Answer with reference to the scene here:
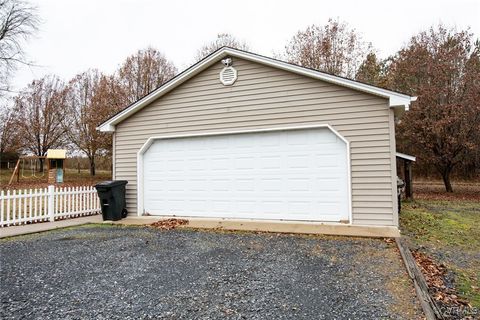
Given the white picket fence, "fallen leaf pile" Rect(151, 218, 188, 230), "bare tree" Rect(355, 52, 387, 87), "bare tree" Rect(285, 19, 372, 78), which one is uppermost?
"bare tree" Rect(285, 19, 372, 78)

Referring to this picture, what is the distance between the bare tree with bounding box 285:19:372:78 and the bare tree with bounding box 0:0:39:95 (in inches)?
661

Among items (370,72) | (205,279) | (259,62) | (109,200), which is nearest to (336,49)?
(370,72)

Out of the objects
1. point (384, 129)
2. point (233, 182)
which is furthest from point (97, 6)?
point (384, 129)

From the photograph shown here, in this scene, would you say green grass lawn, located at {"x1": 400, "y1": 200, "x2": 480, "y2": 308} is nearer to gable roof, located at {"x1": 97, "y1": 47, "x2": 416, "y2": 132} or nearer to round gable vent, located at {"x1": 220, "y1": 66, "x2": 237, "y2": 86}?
gable roof, located at {"x1": 97, "y1": 47, "x2": 416, "y2": 132}

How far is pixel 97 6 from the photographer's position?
13.2m

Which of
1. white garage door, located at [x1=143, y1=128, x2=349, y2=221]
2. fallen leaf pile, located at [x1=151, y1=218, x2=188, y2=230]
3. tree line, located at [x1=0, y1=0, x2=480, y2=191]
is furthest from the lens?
tree line, located at [x1=0, y1=0, x2=480, y2=191]

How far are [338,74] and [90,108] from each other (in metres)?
16.6

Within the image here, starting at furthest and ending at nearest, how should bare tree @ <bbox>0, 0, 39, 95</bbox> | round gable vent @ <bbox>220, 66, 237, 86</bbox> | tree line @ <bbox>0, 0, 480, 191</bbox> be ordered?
1. bare tree @ <bbox>0, 0, 39, 95</bbox>
2. tree line @ <bbox>0, 0, 480, 191</bbox>
3. round gable vent @ <bbox>220, 66, 237, 86</bbox>

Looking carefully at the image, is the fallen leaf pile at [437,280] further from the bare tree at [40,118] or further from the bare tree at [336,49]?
the bare tree at [40,118]

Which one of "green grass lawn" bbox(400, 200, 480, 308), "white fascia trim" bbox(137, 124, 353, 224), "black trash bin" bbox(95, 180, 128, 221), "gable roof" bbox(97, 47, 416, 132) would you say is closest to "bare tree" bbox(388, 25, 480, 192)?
"green grass lawn" bbox(400, 200, 480, 308)

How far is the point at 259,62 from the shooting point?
306 inches

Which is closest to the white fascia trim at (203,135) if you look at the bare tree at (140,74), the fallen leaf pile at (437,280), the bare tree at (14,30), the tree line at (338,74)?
the fallen leaf pile at (437,280)

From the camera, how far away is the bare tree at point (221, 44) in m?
23.5

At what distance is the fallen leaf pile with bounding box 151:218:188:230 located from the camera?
24.1ft
